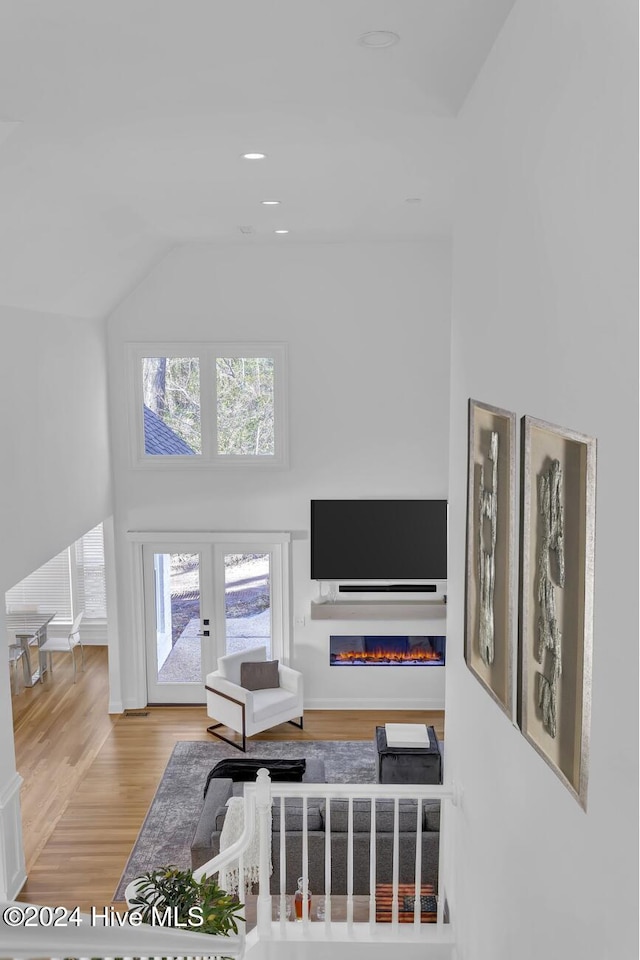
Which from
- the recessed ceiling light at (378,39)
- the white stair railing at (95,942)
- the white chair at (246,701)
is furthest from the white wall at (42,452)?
the white stair railing at (95,942)

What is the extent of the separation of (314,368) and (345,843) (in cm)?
498

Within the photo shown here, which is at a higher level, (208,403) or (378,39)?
(378,39)

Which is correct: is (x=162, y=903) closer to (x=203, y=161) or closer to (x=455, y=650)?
(x=455, y=650)

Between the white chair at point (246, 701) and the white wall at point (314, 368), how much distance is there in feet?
2.68

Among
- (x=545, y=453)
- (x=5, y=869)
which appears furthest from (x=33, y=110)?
(x=5, y=869)

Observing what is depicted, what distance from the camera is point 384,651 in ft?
31.2

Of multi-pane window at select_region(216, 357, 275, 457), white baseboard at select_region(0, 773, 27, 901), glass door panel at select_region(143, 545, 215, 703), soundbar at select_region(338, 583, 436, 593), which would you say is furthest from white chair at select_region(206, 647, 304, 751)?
white baseboard at select_region(0, 773, 27, 901)

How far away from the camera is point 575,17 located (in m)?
2.15

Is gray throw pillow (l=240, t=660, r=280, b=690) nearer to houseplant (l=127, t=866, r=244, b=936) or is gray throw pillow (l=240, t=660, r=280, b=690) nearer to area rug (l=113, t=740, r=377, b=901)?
area rug (l=113, t=740, r=377, b=901)

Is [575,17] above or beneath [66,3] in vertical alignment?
beneath

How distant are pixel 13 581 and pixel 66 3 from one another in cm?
436

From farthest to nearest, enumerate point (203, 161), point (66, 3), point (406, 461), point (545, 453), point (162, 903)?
point (406, 461)
point (203, 161)
point (162, 903)
point (66, 3)
point (545, 453)

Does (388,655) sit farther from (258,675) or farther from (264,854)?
(264,854)

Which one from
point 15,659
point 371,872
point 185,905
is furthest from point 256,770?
point 15,659
